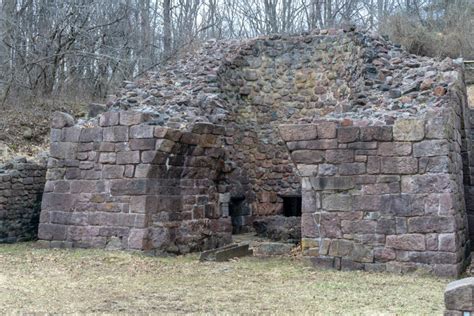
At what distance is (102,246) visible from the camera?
9.54 m

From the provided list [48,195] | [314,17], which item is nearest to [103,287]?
[48,195]

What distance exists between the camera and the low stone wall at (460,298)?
13.6 feet

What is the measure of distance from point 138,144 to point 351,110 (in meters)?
3.45

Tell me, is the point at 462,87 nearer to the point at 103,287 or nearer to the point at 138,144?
the point at 138,144

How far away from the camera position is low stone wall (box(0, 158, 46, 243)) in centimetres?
1134

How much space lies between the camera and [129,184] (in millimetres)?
9453

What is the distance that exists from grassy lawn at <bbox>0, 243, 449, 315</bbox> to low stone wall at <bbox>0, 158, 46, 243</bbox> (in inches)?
88.2

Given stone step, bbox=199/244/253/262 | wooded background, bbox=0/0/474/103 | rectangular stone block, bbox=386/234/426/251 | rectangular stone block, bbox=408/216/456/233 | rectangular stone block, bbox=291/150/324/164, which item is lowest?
stone step, bbox=199/244/253/262

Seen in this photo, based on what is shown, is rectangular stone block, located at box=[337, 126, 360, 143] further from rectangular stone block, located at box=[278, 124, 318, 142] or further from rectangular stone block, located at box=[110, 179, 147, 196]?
rectangular stone block, located at box=[110, 179, 147, 196]

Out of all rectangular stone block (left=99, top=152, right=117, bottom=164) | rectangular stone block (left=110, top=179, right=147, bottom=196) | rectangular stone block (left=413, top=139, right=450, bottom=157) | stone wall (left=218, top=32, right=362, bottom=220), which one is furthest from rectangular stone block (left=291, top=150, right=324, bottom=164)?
stone wall (left=218, top=32, right=362, bottom=220)

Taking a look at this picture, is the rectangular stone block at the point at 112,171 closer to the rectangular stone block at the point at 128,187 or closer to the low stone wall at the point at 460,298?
the rectangular stone block at the point at 128,187

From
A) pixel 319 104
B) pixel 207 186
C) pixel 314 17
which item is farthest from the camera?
pixel 314 17

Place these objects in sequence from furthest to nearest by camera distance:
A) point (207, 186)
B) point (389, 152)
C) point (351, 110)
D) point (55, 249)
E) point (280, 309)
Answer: point (207, 186) → point (55, 249) → point (351, 110) → point (389, 152) → point (280, 309)

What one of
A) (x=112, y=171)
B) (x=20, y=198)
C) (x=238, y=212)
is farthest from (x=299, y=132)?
(x=20, y=198)
